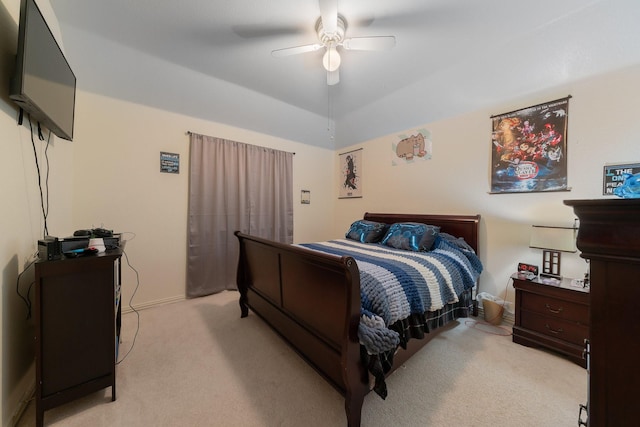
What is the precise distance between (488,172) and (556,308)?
147 centimetres

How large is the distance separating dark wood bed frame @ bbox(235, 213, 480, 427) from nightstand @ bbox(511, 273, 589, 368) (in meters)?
0.92

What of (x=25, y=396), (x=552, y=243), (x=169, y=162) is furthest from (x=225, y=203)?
(x=552, y=243)

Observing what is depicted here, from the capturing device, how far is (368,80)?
2830mm

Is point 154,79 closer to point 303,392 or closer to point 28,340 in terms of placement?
point 28,340

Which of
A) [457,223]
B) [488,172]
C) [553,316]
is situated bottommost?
[553,316]

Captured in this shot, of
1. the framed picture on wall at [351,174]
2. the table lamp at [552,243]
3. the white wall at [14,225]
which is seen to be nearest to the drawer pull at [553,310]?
the table lamp at [552,243]

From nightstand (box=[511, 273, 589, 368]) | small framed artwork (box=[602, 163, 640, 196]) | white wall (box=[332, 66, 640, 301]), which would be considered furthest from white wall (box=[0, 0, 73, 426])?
small framed artwork (box=[602, 163, 640, 196])

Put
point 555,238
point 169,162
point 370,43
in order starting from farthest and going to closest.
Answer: point 169,162, point 555,238, point 370,43

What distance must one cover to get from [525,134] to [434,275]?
186 cm

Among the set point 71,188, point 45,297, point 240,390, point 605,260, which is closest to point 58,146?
point 71,188

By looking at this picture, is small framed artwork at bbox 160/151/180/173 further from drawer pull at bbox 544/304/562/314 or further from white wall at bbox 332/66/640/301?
drawer pull at bbox 544/304/562/314

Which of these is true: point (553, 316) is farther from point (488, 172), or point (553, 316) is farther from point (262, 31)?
point (262, 31)

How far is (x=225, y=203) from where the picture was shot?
339 cm

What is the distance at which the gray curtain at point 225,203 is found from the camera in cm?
314
